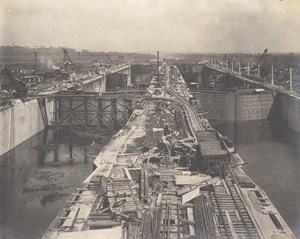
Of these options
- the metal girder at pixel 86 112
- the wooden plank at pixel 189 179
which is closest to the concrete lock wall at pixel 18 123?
the metal girder at pixel 86 112

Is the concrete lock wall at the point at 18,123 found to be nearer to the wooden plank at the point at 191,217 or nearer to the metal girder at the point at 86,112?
the metal girder at the point at 86,112

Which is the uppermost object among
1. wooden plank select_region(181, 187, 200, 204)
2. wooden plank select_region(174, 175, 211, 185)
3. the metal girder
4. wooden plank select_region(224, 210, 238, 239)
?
the metal girder

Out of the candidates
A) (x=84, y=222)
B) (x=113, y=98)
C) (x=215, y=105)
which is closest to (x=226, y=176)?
(x=84, y=222)

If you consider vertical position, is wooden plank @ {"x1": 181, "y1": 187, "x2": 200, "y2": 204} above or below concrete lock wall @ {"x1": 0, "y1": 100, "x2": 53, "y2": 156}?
below

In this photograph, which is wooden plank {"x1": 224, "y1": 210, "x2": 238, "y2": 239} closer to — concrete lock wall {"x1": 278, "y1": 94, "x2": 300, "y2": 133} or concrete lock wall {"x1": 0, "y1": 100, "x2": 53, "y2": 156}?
concrete lock wall {"x1": 0, "y1": 100, "x2": 53, "y2": 156}

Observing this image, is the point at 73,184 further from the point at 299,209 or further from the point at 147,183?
the point at 299,209

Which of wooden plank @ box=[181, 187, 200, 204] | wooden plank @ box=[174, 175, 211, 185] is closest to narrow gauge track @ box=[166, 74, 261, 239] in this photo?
wooden plank @ box=[181, 187, 200, 204]

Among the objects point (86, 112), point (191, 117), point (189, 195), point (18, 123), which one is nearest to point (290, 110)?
point (191, 117)
